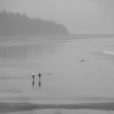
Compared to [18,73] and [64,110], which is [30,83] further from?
[64,110]

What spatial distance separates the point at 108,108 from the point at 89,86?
32.2 ft

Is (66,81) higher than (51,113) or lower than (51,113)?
higher

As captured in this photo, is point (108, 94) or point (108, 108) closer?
point (108, 108)

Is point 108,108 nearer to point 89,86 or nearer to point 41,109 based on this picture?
point 41,109

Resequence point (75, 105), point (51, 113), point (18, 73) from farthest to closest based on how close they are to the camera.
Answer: point (18, 73)
point (75, 105)
point (51, 113)

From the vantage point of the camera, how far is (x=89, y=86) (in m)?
34.5

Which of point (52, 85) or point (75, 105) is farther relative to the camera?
point (52, 85)

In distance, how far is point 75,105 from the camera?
25812mm

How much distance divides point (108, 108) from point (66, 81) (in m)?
13.6

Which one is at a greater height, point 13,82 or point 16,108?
point 13,82

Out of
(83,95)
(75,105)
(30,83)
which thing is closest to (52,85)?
(30,83)

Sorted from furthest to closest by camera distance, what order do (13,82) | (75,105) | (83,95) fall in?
(13,82) → (83,95) → (75,105)

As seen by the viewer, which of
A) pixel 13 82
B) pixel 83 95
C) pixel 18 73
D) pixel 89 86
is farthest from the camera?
pixel 18 73

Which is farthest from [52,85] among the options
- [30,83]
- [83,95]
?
[83,95]
